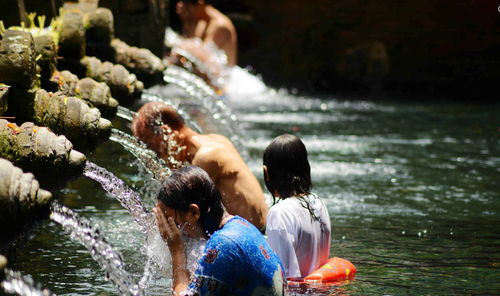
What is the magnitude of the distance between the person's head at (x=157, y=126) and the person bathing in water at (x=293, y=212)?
1.47 m

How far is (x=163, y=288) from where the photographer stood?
5.58m

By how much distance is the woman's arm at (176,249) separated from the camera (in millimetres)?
4402

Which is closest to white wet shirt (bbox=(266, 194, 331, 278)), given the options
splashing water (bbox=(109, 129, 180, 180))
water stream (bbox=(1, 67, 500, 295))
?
water stream (bbox=(1, 67, 500, 295))

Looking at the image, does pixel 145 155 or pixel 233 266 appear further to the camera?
pixel 145 155

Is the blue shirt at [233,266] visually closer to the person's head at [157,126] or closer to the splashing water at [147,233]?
the splashing water at [147,233]

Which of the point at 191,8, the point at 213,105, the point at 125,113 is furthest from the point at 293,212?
the point at 191,8

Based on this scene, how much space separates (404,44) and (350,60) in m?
1.76

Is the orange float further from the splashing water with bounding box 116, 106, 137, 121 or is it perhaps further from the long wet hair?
the splashing water with bounding box 116, 106, 137, 121

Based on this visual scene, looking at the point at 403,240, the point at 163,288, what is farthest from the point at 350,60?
the point at 163,288

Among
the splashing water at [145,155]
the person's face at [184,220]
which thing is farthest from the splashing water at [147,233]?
the splashing water at [145,155]

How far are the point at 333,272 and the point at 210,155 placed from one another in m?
1.47

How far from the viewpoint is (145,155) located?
7055mm

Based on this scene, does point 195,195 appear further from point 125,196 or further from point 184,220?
point 125,196

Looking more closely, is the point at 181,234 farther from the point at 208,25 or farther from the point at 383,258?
the point at 208,25
